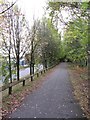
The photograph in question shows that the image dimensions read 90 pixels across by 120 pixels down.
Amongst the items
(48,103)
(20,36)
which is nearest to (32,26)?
(20,36)

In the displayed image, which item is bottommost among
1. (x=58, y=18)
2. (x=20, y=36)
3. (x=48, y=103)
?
(x=48, y=103)

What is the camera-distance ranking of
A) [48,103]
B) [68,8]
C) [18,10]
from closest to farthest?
[48,103], [68,8], [18,10]

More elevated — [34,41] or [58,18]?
[58,18]

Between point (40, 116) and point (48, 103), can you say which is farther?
point (48, 103)

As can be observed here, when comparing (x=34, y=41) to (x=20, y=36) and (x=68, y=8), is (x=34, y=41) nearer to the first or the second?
(x=20, y=36)

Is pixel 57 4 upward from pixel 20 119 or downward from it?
upward

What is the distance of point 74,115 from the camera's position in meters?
8.38

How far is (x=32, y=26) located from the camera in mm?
29766

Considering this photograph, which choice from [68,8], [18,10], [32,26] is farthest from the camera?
[32,26]

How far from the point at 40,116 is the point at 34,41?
2305cm

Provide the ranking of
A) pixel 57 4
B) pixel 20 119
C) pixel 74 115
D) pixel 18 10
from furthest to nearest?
pixel 18 10, pixel 57 4, pixel 74 115, pixel 20 119

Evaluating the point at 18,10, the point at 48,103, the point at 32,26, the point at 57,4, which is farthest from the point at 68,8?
the point at 32,26

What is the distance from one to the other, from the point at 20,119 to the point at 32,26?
2283 cm

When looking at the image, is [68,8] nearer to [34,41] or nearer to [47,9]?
[47,9]
